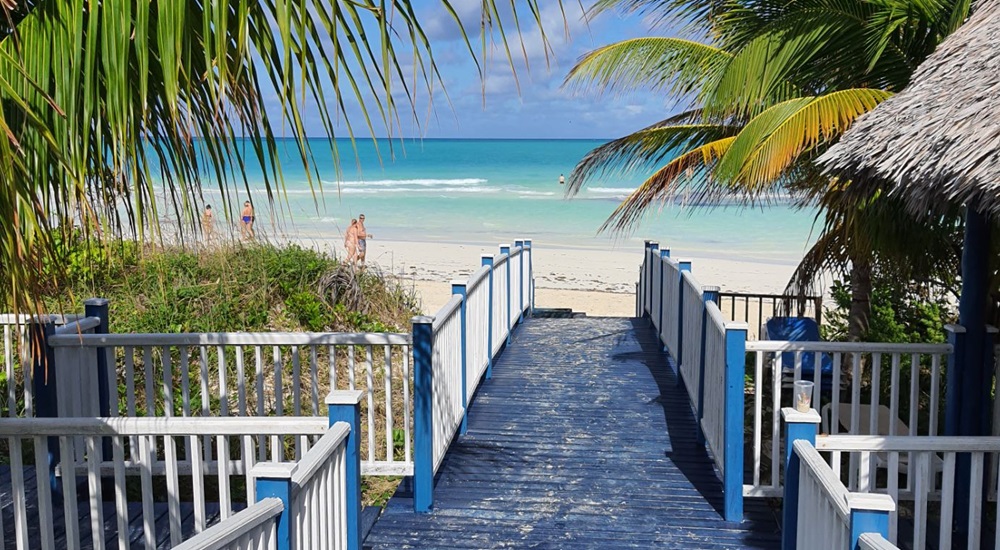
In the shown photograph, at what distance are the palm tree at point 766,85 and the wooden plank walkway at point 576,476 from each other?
6.17 feet

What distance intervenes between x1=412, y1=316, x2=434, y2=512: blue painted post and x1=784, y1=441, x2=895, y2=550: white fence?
6.67ft

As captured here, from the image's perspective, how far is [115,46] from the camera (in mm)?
2215

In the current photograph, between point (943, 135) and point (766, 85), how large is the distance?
2.63 metres

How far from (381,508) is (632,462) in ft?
5.76

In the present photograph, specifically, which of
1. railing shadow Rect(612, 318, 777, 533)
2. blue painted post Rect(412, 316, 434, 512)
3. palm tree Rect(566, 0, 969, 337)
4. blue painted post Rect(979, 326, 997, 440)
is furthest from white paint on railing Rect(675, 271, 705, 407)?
blue painted post Rect(412, 316, 434, 512)

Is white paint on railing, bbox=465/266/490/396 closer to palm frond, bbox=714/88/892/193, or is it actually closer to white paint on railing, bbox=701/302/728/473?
white paint on railing, bbox=701/302/728/473

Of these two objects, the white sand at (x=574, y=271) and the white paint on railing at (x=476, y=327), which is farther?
the white sand at (x=574, y=271)

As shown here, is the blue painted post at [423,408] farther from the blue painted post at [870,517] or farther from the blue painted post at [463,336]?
the blue painted post at [870,517]

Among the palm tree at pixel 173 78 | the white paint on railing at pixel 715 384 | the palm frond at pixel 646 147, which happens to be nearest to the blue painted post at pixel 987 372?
the white paint on railing at pixel 715 384

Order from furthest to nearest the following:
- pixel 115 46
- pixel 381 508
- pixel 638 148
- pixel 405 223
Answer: pixel 405 223 → pixel 638 148 → pixel 381 508 → pixel 115 46

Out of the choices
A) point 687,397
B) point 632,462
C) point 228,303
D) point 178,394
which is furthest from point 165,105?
point 228,303

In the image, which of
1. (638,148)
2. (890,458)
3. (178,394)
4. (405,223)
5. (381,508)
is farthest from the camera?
(405,223)

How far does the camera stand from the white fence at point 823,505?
2.62 meters

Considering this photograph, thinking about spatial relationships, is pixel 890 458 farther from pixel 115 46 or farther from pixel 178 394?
pixel 178 394
